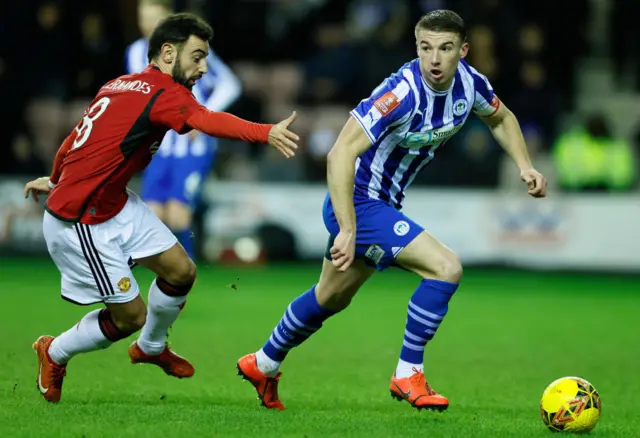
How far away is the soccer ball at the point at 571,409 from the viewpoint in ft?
18.2

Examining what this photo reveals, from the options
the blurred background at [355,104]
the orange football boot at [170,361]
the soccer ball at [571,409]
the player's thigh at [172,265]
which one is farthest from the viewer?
the blurred background at [355,104]

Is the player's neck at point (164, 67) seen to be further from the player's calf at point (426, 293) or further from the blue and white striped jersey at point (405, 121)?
the player's calf at point (426, 293)

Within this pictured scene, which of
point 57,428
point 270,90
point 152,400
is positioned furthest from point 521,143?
point 270,90

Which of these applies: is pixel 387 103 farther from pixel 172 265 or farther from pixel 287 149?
pixel 172 265

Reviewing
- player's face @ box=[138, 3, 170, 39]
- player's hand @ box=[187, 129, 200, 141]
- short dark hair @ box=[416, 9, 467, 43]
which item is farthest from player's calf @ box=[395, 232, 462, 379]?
player's face @ box=[138, 3, 170, 39]

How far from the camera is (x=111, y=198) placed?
6148 millimetres

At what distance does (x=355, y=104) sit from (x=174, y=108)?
11.9 metres

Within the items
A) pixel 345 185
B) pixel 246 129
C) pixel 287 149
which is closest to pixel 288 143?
pixel 287 149

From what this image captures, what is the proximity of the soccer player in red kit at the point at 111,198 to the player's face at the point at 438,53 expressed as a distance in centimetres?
109

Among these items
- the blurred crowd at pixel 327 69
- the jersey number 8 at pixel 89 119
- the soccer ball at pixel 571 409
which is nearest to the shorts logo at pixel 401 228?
the soccer ball at pixel 571 409

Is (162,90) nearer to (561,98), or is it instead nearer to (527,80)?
(527,80)

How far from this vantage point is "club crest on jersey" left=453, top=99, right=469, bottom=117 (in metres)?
6.20

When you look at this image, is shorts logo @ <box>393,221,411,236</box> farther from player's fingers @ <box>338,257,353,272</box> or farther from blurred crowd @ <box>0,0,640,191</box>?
blurred crowd @ <box>0,0,640,191</box>

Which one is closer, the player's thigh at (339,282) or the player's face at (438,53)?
the player's face at (438,53)
